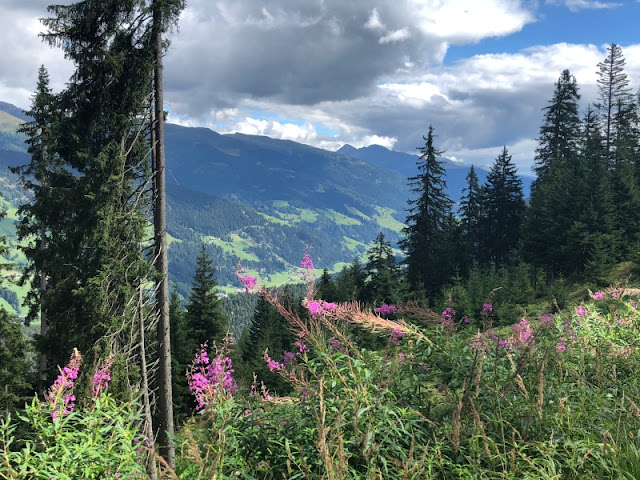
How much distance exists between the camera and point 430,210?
37.9 m

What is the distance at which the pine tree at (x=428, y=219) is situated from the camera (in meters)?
37.7

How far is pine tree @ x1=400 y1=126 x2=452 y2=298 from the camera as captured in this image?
37.7m

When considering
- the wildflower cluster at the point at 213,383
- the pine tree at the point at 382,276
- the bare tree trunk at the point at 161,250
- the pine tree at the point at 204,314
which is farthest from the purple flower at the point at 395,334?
the pine tree at the point at 204,314

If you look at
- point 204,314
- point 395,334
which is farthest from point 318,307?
point 204,314

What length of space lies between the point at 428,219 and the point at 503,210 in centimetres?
1264

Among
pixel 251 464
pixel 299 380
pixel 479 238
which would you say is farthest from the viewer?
pixel 479 238

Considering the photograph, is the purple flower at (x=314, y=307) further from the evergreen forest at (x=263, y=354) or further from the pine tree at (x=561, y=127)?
the pine tree at (x=561, y=127)

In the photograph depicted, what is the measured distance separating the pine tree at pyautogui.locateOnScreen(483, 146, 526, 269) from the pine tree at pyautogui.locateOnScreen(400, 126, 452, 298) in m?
9.82

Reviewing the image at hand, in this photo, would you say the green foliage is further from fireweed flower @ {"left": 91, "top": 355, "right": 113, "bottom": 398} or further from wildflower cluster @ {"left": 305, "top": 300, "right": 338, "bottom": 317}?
wildflower cluster @ {"left": 305, "top": 300, "right": 338, "bottom": 317}

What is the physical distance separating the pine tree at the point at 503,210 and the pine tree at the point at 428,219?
32.2 ft

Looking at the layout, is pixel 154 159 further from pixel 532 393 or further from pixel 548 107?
pixel 548 107

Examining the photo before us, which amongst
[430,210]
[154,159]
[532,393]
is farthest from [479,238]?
[532,393]

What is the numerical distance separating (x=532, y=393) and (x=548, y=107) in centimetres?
4878

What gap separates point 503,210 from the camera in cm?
4484
